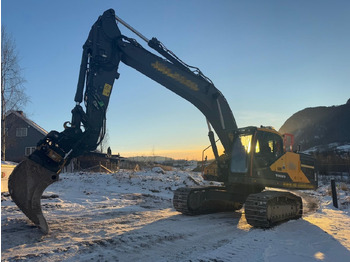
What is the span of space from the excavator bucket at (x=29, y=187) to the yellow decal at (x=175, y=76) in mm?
4512

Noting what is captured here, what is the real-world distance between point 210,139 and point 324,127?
69.8 metres

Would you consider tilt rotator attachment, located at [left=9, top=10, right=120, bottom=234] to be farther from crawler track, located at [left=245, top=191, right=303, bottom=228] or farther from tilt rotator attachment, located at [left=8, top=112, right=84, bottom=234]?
crawler track, located at [left=245, top=191, right=303, bottom=228]

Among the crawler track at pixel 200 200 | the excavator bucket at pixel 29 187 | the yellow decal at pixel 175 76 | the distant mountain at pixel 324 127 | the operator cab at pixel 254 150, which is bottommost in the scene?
the crawler track at pixel 200 200

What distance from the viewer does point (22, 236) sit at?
6.00 m

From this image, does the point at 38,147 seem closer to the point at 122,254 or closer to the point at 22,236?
the point at 22,236

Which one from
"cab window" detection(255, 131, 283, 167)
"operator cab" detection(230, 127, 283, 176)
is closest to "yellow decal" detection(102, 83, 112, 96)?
"operator cab" detection(230, 127, 283, 176)

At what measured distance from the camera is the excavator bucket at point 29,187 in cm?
588

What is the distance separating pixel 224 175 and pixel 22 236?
20.0ft

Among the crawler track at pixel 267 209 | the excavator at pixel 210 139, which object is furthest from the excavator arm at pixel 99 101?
the crawler track at pixel 267 209

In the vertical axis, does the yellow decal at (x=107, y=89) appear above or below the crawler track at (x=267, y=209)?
above

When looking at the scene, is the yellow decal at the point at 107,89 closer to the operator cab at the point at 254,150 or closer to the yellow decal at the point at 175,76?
the yellow decal at the point at 175,76

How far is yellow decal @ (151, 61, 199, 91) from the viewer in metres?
8.99

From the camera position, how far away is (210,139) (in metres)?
9.94

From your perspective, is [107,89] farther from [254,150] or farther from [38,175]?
[254,150]
